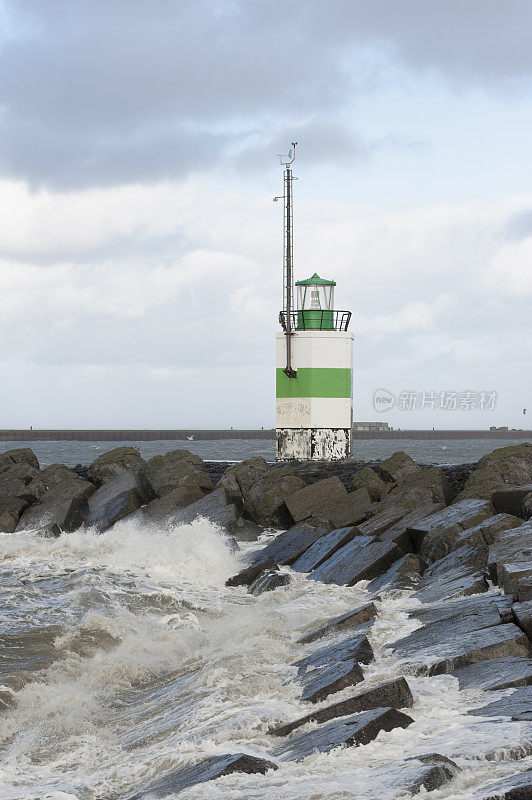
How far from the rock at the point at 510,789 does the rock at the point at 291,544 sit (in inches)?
311

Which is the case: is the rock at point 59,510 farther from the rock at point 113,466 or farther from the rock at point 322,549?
the rock at point 322,549

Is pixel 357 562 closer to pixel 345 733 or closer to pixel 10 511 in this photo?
pixel 345 733

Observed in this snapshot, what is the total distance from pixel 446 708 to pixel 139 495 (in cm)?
1146

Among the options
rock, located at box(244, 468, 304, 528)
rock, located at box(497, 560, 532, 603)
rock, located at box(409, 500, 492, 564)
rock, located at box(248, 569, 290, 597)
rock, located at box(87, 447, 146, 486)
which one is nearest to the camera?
rock, located at box(497, 560, 532, 603)

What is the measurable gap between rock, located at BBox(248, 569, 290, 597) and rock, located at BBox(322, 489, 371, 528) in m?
2.24

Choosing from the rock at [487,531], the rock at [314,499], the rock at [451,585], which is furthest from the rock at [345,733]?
the rock at [314,499]

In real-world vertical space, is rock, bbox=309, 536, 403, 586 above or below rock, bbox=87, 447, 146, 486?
below

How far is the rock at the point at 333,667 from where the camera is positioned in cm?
544

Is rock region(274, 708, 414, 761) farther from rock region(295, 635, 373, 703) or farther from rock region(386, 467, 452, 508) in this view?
rock region(386, 467, 452, 508)

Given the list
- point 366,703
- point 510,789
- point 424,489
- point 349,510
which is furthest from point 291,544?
point 510,789

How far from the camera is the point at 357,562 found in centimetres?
990

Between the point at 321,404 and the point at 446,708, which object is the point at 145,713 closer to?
the point at 446,708

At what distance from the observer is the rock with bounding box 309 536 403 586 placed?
9570 millimetres

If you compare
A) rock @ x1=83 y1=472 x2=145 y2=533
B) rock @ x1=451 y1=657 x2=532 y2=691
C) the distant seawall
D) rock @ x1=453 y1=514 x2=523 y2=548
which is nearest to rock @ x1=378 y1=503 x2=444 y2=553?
rock @ x1=453 y1=514 x2=523 y2=548
